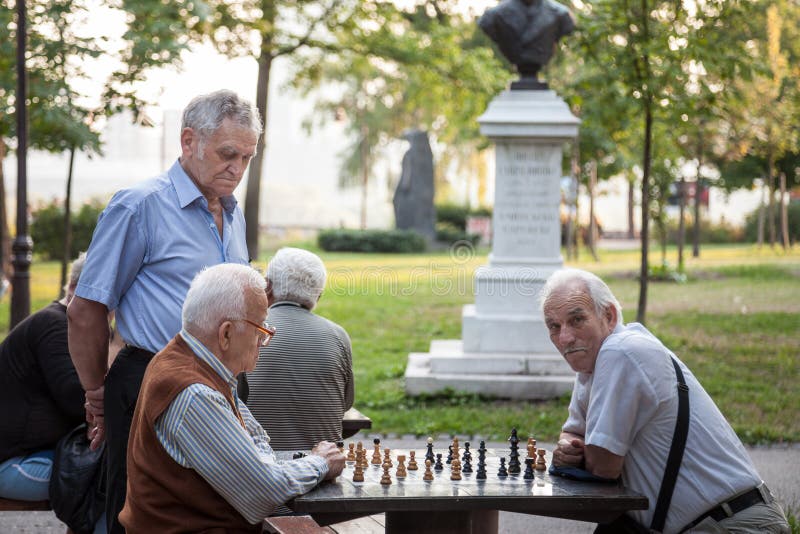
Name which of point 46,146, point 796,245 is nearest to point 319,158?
point 796,245

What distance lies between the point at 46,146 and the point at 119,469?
10.4 m

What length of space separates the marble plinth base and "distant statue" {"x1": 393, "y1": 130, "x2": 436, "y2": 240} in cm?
2267

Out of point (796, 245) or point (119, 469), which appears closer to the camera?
point (119, 469)

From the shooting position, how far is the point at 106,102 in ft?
41.5

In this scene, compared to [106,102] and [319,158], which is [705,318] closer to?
[106,102]

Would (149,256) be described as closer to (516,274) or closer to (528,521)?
(528,521)

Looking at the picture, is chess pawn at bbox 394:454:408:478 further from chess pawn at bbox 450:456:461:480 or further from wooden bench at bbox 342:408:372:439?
wooden bench at bbox 342:408:372:439

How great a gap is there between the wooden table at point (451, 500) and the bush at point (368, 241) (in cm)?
2528

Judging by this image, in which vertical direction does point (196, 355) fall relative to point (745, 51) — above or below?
below

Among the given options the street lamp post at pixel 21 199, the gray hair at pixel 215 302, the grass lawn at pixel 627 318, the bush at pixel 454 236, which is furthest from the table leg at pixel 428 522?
the bush at pixel 454 236

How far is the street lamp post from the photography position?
9516 mm

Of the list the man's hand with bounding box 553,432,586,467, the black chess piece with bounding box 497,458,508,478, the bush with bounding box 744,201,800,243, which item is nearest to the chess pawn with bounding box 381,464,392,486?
the black chess piece with bounding box 497,458,508,478

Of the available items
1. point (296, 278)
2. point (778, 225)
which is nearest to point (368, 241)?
point (778, 225)

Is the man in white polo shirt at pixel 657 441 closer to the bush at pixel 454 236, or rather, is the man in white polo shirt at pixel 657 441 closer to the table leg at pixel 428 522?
the table leg at pixel 428 522
